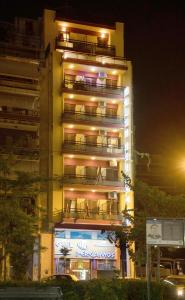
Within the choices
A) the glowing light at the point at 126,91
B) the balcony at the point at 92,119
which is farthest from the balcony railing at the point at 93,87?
the balcony at the point at 92,119

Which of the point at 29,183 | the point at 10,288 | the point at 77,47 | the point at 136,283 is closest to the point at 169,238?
the point at 136,283

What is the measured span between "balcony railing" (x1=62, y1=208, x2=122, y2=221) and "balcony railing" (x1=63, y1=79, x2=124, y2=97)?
10861mm

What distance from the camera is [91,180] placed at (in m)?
52.8

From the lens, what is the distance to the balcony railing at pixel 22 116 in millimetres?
51500

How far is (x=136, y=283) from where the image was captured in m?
19.5

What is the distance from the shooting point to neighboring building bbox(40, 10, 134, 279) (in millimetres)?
51375

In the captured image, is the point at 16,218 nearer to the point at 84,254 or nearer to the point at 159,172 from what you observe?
the point at 84,254

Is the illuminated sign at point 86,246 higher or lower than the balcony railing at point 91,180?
lower

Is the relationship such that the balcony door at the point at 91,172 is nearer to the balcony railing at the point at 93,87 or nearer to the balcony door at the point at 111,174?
the balcony door at the point at 111,174

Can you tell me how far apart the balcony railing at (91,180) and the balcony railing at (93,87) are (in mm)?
7826

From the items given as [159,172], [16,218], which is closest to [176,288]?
[16,218]

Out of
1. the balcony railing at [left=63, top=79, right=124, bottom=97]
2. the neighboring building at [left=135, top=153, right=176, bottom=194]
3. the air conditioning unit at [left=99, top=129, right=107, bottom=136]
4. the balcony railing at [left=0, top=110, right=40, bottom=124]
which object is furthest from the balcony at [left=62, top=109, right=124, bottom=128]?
the neighboring building at [left=135, top=153, right=176, bottom=194]

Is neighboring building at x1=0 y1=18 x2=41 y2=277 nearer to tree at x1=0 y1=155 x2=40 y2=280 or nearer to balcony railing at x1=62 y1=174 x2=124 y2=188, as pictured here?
balcony railing at x1=62 y1=174 x2=124 y2=188

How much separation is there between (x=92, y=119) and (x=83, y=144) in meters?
2.46
